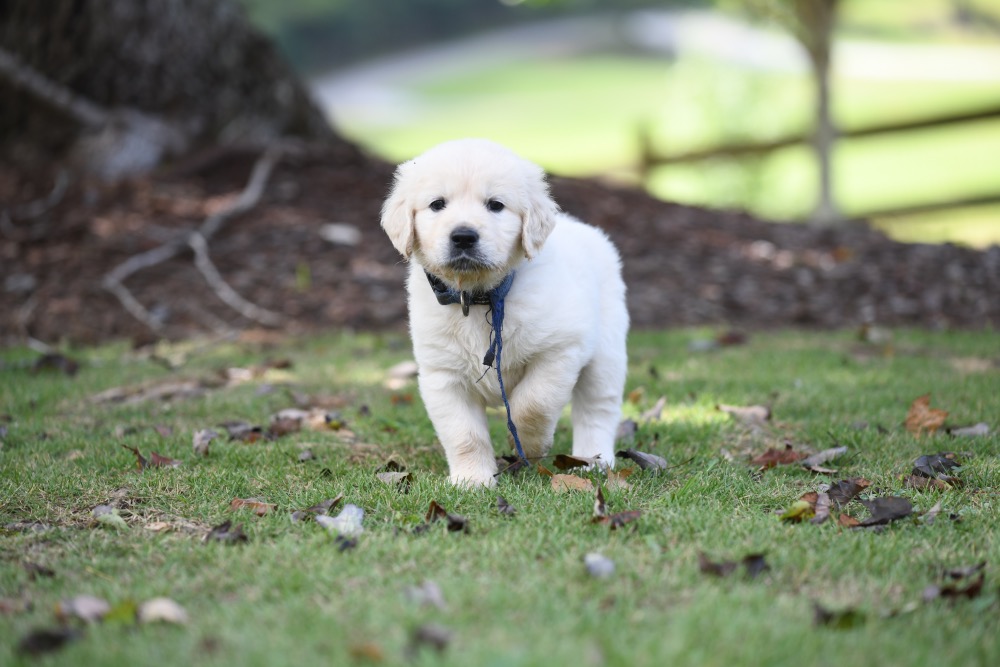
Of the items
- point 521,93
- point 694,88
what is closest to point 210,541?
point 694,88

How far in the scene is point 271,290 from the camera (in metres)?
7.88

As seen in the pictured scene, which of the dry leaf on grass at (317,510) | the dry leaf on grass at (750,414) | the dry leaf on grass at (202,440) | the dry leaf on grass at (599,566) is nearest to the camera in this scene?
the dry leaf on grass at (599,566)

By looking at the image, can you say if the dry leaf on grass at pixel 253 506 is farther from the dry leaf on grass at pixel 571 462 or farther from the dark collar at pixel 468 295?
the dry leaf on grass at pixel 571 462

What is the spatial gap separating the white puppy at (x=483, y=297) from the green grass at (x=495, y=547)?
0.88 ft

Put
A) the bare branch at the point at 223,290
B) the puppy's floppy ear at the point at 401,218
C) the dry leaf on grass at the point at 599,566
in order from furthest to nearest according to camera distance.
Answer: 1. the bare branch at the point at 223,290
2. the puppy's floppy ear at the point at 401,218
3. the dry leaf on grass at the point at 599,566

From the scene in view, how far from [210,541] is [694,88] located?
12.6m

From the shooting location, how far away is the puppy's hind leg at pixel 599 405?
4.23 metres

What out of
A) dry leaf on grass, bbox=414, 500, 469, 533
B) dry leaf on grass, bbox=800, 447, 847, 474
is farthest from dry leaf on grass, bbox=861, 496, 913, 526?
dry leaf on grass, bbox=414, 500, 469, 533

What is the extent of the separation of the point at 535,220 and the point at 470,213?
0.26 metres

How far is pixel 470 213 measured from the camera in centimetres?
378

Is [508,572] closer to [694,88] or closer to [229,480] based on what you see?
[229,480]

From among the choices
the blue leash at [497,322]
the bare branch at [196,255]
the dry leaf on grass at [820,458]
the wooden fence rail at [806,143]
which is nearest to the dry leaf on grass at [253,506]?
the blue leash at [497,322]

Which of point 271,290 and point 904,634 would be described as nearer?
point 904,634

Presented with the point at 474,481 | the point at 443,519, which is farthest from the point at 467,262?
the point at 443,519
